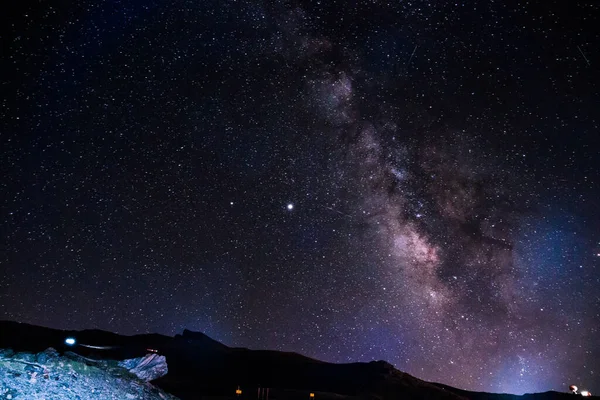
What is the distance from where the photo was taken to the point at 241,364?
5631 centimetres

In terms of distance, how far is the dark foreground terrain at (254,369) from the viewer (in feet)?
146

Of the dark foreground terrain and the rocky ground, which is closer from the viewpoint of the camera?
the rocky ground

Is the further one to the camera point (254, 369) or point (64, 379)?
point (254, 369)

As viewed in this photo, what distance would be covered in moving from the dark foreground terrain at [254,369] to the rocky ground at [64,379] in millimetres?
25955

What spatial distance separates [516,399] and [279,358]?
32016 mm

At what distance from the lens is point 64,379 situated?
11438mm

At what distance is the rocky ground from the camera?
10.4m

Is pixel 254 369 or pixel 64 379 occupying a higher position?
pixel 254 369

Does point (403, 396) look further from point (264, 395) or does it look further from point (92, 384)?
point (92, 384)

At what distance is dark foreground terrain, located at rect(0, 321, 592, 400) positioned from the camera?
4438 cm

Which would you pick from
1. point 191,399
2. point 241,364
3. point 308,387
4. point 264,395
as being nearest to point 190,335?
point 241,364

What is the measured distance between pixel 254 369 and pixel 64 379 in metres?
46.7

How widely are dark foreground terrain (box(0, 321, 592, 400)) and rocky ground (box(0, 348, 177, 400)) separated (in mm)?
25955

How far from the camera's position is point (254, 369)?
55.0m
